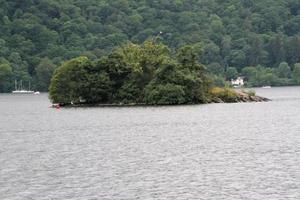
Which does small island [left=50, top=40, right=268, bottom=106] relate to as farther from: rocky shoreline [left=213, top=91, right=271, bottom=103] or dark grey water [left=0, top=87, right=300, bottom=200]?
dark grey water [left=0, top=87, right=300, bottom=200]

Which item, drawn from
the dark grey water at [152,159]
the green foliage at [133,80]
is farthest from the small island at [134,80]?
the dark grey water at [152,159]

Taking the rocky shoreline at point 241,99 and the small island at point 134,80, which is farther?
the rocky shoreline at point 241,99

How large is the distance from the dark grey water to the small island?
29.9m

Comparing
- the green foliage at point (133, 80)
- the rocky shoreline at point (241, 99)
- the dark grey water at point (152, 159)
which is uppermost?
the green foliage at point (133, 80)

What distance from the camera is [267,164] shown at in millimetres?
55469

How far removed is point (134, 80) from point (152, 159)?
80837 millimetres

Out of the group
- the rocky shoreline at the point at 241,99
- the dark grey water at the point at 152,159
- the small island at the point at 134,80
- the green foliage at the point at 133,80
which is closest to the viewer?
the dark grey water at the point at 152,159

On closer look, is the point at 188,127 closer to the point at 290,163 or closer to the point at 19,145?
the point at 19,145

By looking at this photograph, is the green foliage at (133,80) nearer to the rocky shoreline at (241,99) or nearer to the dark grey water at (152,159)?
the rocky shoreline at (241,99)

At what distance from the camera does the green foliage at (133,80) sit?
136500mm

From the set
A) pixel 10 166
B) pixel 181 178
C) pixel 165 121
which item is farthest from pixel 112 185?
pixel 165 121

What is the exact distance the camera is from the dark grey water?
45875 millimetres

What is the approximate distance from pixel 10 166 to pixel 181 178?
1528cm

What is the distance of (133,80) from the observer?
460 ft
